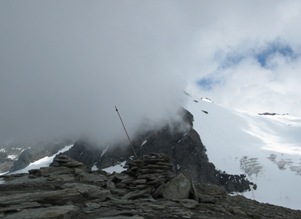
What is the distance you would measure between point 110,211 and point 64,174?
11272mm

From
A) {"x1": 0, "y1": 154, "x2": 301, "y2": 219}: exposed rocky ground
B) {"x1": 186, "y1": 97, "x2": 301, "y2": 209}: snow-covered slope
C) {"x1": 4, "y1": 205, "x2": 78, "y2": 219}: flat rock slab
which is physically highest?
{"x1": 186, "y1": 97, "x2": 301, "y2": 209}: snow-covered slope

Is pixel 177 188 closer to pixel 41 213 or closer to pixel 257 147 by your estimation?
pixel 41 213

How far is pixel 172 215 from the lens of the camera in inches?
701

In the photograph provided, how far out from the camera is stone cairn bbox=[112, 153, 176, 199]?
2256cm

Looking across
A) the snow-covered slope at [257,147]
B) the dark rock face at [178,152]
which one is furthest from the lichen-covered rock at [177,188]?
the dark rock face at [178,152]

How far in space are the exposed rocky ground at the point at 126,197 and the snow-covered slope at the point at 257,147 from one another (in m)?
73.6

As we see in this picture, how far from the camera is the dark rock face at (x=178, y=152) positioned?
110387mm

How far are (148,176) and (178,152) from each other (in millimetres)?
104311

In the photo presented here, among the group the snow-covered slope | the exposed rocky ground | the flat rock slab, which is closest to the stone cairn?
the exposed rocky ground

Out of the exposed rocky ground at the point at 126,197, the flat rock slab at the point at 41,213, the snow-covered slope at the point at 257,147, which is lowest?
the flat rock slab at the point at 41,213

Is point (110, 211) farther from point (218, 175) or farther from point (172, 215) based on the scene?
point (218, 175)

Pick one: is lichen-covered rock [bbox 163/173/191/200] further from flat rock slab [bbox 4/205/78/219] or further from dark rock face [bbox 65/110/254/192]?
dark rock face [bbox 65/110/254/192]

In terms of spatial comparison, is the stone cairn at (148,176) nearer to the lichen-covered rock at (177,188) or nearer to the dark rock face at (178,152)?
the lichen-covered rock at (177,188)

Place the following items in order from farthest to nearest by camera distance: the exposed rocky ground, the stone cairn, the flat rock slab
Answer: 1. the stone cairn
2. the exposed rocky ground
3. the flat rock slab
